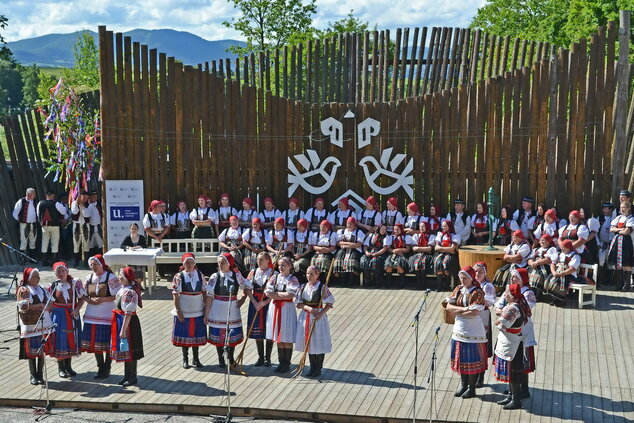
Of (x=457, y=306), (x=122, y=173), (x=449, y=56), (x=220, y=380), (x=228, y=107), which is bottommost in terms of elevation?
(x=220, y=380)

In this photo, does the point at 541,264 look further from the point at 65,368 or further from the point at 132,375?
the point at 65,368

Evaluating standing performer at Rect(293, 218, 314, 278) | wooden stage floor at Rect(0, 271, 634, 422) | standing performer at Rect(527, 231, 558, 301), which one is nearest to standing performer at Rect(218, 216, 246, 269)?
standing performer at Rect(293, 218, 314, 278)

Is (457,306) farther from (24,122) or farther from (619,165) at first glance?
(24,122)

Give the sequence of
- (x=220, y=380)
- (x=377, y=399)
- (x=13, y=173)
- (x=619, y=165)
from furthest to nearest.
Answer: (x=13, y=173) → (x=619, y=165) → (x=220, y=380) → (x=377, y=399)

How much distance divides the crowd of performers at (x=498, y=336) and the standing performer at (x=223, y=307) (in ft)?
8.65

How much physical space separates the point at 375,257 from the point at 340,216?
45.7 inches

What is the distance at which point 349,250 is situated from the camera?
1582 cm

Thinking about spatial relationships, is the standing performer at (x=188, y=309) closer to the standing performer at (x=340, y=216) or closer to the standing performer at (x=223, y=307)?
the standing performer at (x=223, y=307)

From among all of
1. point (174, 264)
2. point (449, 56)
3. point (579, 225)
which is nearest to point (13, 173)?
point (174, 264)

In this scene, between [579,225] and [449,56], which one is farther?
[449,56]

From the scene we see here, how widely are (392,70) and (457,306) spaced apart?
10.3 meters

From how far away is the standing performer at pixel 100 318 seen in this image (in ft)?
35.2

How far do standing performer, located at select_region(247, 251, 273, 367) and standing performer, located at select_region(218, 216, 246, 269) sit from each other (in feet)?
16.1

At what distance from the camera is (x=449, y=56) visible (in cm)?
1942
